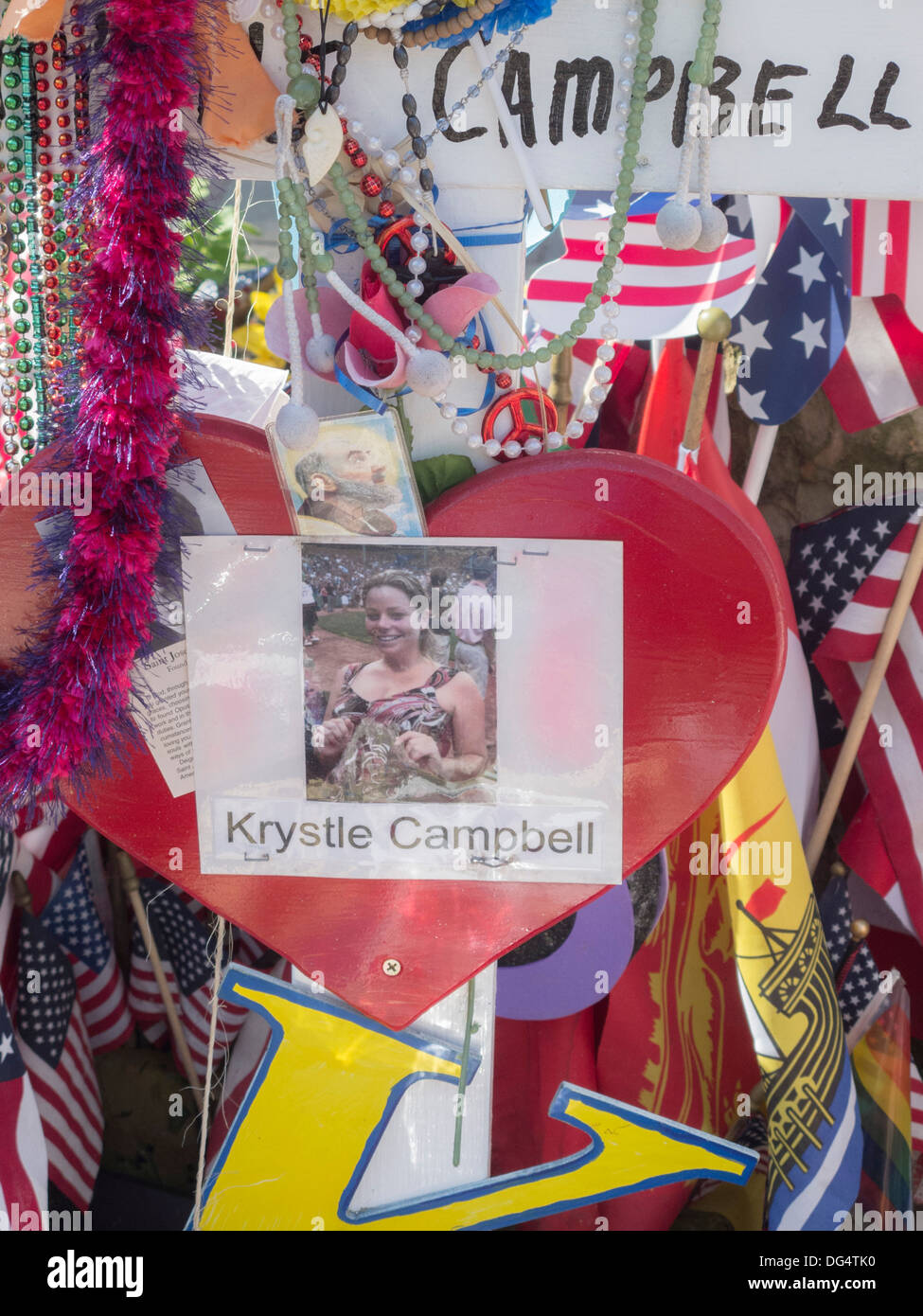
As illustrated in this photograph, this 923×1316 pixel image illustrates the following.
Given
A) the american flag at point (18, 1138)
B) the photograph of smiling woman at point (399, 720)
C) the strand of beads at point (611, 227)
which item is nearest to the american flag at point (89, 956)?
the american flag at point (18, 1138)

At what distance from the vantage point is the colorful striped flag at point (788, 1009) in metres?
1.44

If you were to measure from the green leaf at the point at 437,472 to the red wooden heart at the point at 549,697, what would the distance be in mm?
34

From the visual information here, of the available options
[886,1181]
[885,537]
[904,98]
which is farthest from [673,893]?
[904,98]

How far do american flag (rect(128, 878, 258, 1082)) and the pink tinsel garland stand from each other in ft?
2.79

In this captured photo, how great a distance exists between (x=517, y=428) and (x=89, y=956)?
50.0 inches

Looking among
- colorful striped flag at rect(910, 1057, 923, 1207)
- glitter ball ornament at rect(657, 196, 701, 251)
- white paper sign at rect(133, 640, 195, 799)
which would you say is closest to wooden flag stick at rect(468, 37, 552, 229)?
glitter ball ornament at rect(657, 196, 701, 251)

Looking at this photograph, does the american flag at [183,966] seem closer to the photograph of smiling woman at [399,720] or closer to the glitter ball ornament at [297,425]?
the photograph of smiling woman at [399,720]

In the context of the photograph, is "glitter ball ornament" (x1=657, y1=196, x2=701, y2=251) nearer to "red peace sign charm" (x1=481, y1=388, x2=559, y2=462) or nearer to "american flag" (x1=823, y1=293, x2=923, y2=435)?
"red peace sign charm" (x1=481, y1=388, x2=559, y2=462)

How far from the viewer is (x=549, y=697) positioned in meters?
1.06

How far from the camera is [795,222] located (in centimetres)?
170

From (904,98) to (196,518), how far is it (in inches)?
30.2
